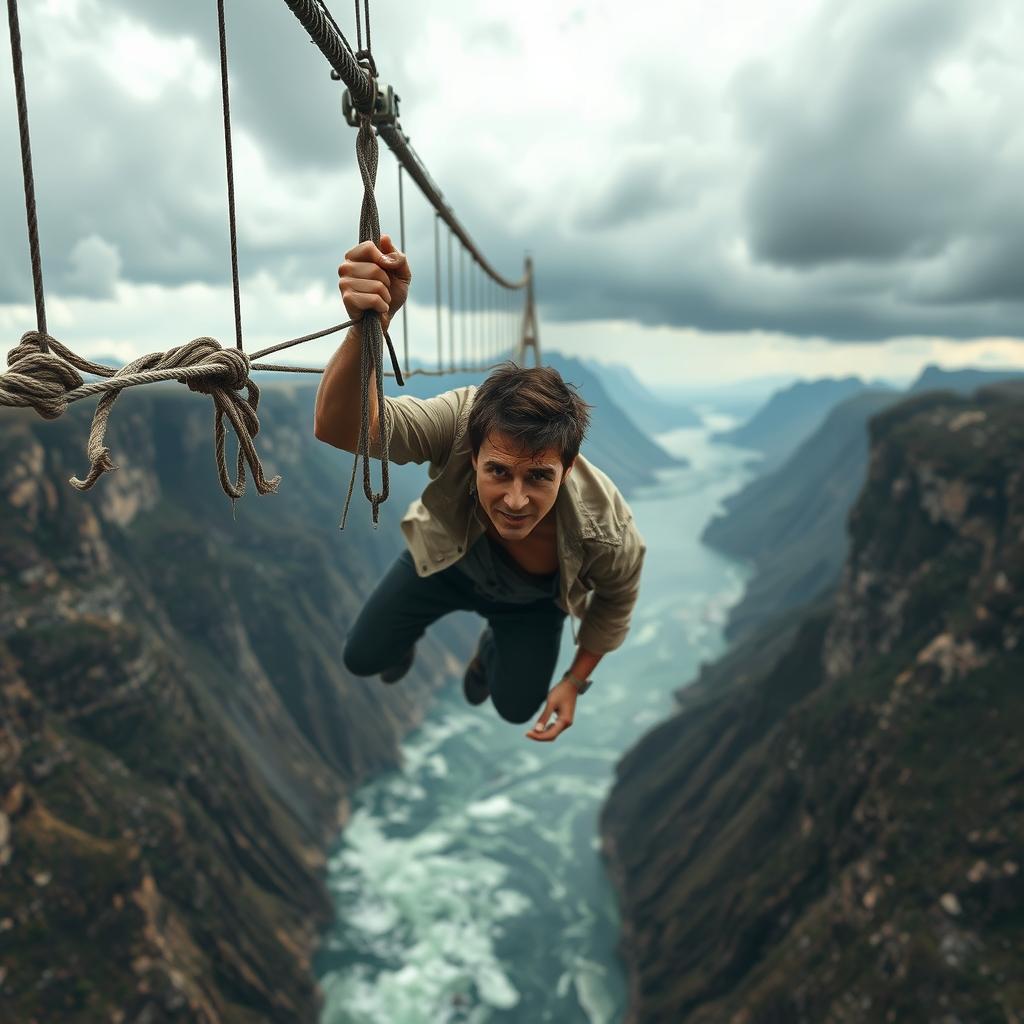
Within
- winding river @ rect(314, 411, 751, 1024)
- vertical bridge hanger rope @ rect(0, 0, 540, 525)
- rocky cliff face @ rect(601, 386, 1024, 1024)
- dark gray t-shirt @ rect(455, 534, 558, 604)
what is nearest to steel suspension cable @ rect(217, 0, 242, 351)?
vertical bridge hanger rope @ rect(0, 0, 540, 525)

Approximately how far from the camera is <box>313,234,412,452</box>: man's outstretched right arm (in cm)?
329

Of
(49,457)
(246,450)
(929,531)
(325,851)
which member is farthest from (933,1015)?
(49,457)

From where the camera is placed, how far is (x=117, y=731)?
70625 mm

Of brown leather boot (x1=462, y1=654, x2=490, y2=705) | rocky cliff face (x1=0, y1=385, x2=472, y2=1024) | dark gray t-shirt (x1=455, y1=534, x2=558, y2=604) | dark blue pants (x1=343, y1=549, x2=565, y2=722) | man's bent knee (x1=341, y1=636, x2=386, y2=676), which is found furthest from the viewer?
rocky cliff face (x1=0, y1=385, x2=472, y2=1024)

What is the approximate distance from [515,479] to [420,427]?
26.3 inches

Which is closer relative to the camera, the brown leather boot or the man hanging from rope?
the man hanging from rope

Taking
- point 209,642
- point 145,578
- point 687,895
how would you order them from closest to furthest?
point 687,895, point 145,578, point 209,642

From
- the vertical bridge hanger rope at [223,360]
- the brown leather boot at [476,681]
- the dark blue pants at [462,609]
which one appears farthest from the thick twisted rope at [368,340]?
the brown leather boot at [476,681]

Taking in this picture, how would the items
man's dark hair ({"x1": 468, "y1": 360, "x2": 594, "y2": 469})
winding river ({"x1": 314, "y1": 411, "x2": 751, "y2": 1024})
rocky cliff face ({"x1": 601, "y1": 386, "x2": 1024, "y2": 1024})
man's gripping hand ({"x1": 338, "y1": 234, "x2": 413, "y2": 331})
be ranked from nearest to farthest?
man's gripping hand ({"x1": 338, "y1": 234, "x2": 413, "y2": 331}) → man's dark hair ({"x1": 468, "y1": 360, "x2": 594, "y2": 469}) → rocky cliff face ({"x1": 601, "y1": 386, "x2": 1024, "y2": 1024}) → winding river ({"x1": 314, "y1": 411, "x2": 751, "y2": 1024})

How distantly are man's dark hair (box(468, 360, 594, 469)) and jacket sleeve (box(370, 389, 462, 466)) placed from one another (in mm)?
166

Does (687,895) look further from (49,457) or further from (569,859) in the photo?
(49,457)

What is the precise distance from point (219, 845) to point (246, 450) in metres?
91.9

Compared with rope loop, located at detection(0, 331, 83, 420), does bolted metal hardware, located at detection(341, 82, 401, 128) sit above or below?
above

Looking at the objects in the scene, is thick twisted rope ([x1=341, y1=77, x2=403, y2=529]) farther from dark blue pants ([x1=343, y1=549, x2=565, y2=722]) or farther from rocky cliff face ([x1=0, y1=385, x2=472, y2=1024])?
rocky cliff face ([x1=0, y1=385, x2=472, y2=1024])
